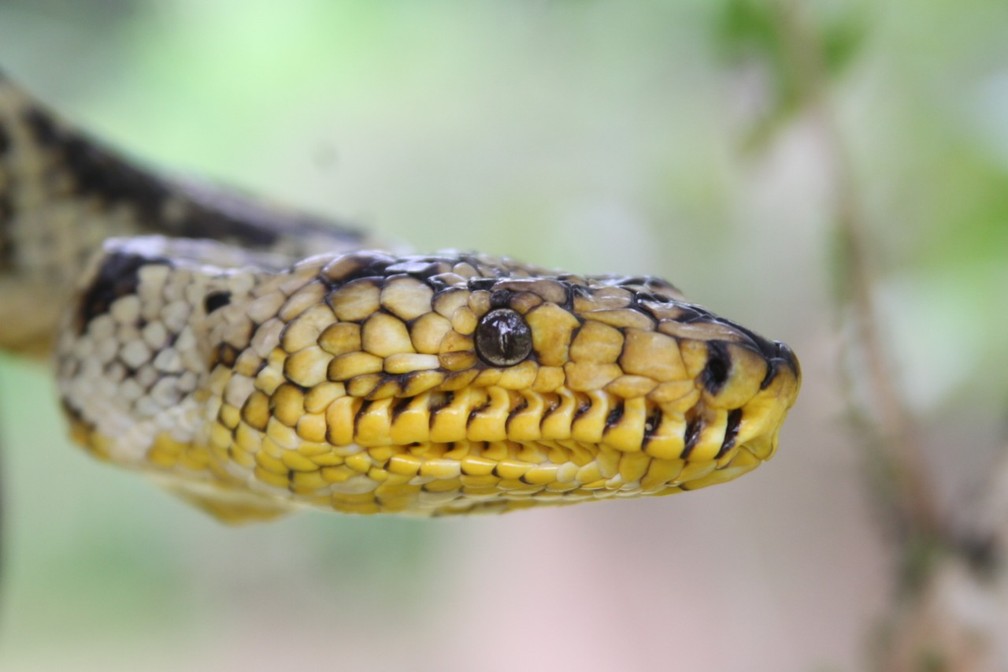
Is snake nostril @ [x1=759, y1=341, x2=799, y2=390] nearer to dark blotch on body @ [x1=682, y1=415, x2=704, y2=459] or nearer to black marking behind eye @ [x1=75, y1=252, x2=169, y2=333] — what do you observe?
dark blotch on body @ [x1=682, y1=415, x2=704, y2=459]

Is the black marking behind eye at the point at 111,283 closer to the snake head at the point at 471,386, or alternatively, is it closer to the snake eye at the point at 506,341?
the snake head at the point at 471,386

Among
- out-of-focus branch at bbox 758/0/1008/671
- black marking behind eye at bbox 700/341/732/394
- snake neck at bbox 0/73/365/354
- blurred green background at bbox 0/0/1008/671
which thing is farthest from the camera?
blurred green background at bbox 0/0/1008/671

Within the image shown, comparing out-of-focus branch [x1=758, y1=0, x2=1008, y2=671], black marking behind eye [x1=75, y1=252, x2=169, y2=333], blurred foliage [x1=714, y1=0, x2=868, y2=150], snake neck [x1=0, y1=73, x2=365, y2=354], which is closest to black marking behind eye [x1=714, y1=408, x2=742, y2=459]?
black marking behind eye [x1=75, y1=252, x2=169, y2=333]

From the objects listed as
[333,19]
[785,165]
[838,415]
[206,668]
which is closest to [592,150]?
[785,165]

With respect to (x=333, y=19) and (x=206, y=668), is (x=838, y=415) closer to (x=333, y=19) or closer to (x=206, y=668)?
(x=333, y=19)

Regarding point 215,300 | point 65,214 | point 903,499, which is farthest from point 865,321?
point 65,214
